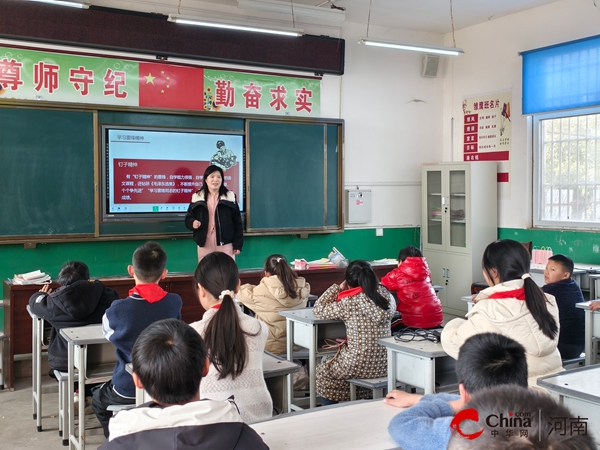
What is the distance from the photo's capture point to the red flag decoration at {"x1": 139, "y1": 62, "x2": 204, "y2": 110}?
5.88 meters

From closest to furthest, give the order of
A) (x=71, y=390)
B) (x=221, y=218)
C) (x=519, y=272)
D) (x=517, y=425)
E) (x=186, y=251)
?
(x=517, y=425) < (x=519, y=272) < (x=71, y=390) < (x=221, y=218) < (x=186, y=251)

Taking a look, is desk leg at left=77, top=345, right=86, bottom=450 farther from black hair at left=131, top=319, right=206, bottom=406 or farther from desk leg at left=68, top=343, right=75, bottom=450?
black hair at left=131, top=319, right=206, bottom=406

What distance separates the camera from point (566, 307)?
4.06 m

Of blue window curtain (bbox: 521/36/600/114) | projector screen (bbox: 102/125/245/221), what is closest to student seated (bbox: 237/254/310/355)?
projector screen (bbox: 102/125/245/221)

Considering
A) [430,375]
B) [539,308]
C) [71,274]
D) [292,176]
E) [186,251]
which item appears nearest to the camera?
[539,308]

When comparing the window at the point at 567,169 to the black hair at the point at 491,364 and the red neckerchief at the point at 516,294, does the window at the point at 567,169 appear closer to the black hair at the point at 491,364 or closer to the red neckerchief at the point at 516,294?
the red neckerchief at the point at 516,294

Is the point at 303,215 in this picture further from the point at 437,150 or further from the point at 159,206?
the point at 437,150

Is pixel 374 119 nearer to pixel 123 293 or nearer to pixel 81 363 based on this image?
pixel 123 293

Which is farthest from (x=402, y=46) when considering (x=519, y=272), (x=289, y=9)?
(x=519, y=272)

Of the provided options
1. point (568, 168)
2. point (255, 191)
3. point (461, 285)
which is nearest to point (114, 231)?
point (255, 191)

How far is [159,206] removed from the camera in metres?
5.91

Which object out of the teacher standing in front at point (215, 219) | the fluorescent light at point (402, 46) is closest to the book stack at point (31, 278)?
the teacher standing in front at point (215, 219)

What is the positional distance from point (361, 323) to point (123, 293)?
8.46ft

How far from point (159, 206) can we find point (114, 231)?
47cm
